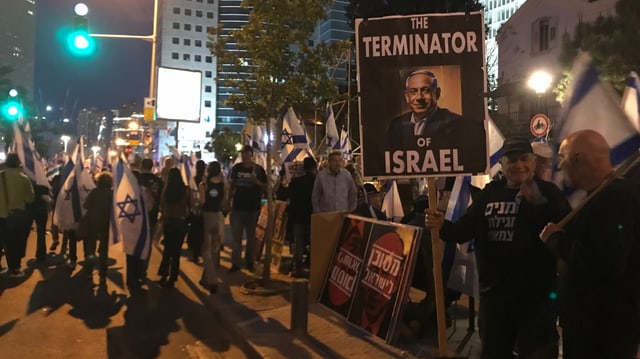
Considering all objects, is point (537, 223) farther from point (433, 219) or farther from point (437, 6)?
point (437, 6)

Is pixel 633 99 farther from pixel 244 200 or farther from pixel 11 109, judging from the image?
pixel 11 109

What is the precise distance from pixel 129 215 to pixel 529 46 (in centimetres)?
3785

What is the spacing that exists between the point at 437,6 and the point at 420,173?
82.4 ft

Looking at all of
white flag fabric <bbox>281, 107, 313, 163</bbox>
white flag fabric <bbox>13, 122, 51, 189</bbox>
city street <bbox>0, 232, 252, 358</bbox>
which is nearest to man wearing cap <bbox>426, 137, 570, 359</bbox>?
city street <bbox>0, 232, 252, 358</bbox>

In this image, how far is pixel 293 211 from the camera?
380 inches

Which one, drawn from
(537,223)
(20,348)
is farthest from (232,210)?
(537,223)

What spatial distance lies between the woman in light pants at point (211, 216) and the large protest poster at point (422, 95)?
5.06 meters

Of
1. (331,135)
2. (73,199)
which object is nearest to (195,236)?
(73,199)

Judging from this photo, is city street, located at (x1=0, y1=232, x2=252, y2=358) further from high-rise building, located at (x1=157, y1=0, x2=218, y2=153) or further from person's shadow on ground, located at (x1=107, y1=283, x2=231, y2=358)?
high-rise building, located at (x1=157, y1=0, x2=218, y2=153)

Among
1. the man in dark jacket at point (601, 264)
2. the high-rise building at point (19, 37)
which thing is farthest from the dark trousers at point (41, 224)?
the high-rise building at point (19, 37)

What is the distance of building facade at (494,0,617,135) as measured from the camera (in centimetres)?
3509

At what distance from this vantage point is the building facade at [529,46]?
3509 centimetres

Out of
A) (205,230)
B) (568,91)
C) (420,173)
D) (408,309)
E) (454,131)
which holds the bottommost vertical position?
(408,309)

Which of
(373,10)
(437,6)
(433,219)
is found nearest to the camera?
(433,219)
